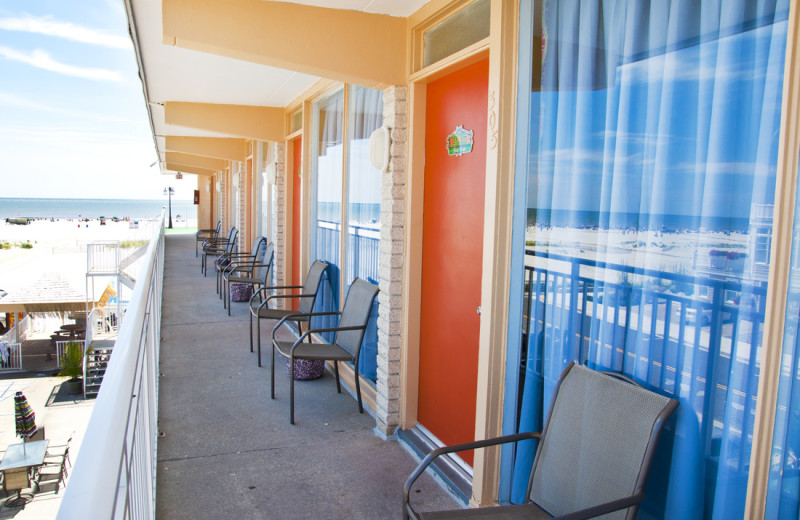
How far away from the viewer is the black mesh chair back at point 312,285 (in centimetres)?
486

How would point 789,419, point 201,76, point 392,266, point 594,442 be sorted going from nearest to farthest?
point 789,419, point 594,442, point 392,266, point 201,76

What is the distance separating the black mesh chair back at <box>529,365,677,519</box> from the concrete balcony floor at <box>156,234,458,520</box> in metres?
0.89

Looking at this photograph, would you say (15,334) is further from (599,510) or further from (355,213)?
(599,510)

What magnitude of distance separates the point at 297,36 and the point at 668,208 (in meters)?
2.19

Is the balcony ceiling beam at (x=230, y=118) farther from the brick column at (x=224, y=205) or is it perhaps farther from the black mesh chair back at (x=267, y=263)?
the brick column at (x=224, y=205)

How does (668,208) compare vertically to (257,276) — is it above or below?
above

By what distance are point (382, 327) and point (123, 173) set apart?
9735 centimetres

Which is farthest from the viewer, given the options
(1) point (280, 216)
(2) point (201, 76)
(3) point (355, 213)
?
(1) point (280, 216)

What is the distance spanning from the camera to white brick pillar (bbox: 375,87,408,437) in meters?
3.21

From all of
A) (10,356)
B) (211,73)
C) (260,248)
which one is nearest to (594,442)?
(211,73)

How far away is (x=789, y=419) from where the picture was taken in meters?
1.27

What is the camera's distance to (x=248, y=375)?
442 cm

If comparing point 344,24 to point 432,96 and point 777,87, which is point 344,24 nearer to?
point 432,96

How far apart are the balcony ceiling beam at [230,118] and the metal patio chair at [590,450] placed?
5.35 metres
